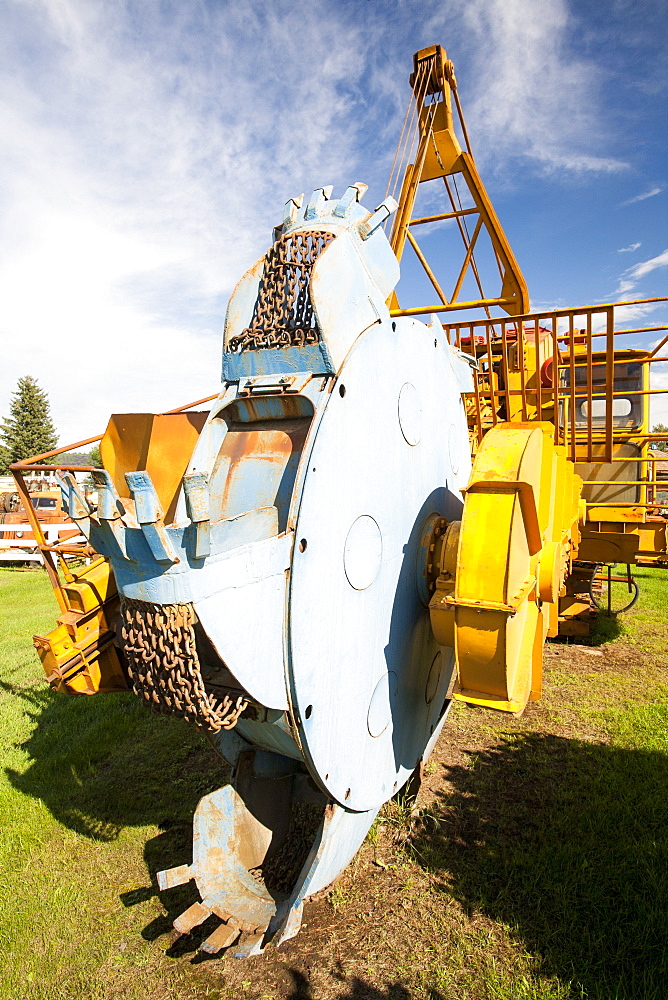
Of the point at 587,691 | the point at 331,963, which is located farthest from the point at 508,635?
the point at 587,691

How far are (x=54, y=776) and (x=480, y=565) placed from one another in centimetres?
383

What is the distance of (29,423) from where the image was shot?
33.7 meters

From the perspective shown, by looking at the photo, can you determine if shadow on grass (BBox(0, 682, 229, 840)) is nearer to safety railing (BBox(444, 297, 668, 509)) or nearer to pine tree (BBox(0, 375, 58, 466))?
safety railing (BBox(444, 297, 668, 509))

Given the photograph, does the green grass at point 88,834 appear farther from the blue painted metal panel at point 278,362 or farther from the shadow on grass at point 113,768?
the blue painted metal panel at point 278,362

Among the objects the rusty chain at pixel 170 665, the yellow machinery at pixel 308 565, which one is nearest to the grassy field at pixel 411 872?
the yellow machinery at pixel 308 565

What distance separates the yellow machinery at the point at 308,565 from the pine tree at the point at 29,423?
3410cm

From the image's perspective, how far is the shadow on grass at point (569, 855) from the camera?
97.4 inches

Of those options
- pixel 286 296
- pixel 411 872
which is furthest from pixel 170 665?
pixel 411 872

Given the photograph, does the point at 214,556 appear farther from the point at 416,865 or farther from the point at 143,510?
the point at 416,865

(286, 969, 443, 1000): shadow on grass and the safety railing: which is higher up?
the safety railing

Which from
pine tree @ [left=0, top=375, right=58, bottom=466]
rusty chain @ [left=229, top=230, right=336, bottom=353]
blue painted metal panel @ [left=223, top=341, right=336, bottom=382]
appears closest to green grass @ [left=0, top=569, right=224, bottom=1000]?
blue painted metal panel @ [left=223, top=341, right=336, bottom=382]

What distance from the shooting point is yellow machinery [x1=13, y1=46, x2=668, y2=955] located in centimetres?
162

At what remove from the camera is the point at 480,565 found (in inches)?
74.5

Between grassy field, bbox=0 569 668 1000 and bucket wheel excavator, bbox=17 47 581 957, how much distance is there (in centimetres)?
51
